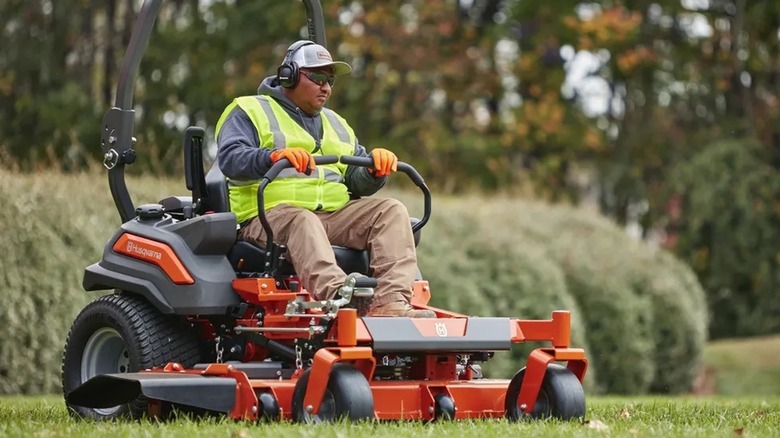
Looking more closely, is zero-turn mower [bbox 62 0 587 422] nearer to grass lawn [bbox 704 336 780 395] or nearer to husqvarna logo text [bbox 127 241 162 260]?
husqvarna logo text [bbox 127 241 162 260]

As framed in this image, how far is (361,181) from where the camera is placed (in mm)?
7812

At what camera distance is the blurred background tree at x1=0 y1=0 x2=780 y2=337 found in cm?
2048

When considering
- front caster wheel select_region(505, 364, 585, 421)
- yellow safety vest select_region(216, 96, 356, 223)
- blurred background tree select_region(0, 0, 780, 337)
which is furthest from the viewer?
blurred background tree select_region(0, 0, 780, 337)

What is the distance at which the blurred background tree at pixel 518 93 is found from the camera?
67.2 feet

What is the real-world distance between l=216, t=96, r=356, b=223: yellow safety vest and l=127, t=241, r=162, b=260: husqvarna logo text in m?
0.48

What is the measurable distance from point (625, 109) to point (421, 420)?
18667 mm

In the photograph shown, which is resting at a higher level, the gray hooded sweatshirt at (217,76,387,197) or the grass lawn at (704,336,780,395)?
the gray hooded sweatshirt at (217,76,387,197)

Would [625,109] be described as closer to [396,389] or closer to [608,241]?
[608,241]

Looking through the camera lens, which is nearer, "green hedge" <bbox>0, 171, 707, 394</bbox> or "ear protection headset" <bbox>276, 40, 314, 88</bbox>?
"ear protection headset" <bbox>276, 40, 314, 88</bbox>

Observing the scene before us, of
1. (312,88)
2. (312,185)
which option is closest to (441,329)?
(312,185)

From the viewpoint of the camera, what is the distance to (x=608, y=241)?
1752 cm

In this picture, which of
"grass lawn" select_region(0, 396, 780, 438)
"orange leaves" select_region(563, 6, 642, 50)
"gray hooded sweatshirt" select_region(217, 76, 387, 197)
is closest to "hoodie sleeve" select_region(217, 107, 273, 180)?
"gray hooded sweatshirt" select_region(217, 76, 387, 197)

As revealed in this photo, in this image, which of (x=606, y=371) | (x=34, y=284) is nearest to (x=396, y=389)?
(x=34, y=284)

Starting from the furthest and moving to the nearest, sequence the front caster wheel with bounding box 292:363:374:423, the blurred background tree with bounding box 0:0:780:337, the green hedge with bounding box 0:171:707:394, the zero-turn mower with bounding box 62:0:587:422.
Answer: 1. the blurred background tree with bounding box 0:0:780:337
2. the green hedge with bounding box 0:171:707:394
3. the zero-turn mower with bounding box 62:0:587:422
4. the front caster wheel with bounding box 292:363:374:423
